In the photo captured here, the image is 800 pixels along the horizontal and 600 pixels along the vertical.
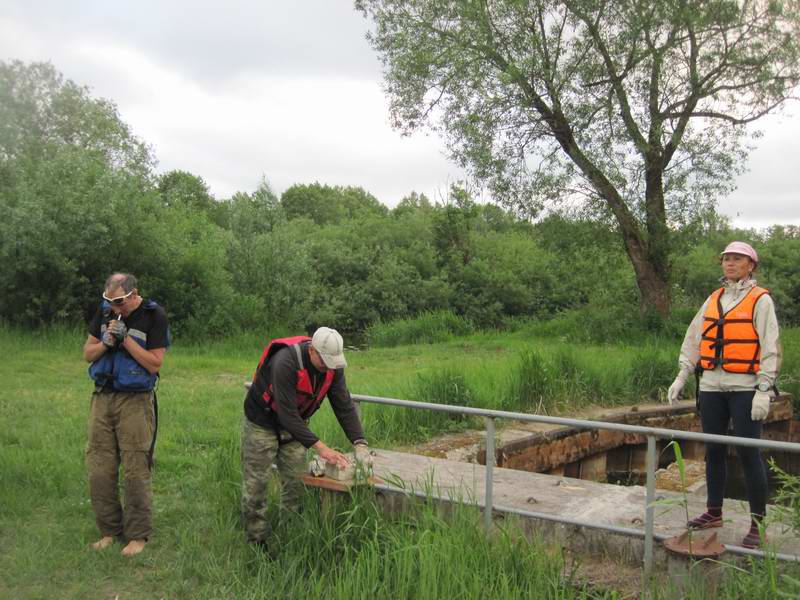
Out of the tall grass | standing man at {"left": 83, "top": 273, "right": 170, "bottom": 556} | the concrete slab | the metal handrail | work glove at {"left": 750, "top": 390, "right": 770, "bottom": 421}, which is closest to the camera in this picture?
the metal handrail

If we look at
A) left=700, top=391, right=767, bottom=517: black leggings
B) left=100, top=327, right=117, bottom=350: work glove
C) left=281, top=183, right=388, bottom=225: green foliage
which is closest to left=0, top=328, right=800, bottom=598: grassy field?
left=700, top=391, right=767, bottom=517: black leggings

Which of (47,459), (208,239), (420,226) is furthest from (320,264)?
(47,459)

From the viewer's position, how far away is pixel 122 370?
538 cm

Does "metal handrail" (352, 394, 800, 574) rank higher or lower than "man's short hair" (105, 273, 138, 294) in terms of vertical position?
lower

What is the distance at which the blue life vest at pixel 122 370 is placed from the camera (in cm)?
539

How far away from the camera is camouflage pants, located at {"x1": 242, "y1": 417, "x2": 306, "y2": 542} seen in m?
5.31

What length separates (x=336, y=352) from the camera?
500cm

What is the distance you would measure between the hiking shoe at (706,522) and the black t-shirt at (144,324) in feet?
12.3

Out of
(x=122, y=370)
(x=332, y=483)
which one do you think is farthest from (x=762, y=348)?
(x=122, y=370)

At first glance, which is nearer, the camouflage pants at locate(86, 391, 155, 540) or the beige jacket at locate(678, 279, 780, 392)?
the beige jacket at locate(678, 279, 780, 392)

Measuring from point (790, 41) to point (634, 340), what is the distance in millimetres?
7199

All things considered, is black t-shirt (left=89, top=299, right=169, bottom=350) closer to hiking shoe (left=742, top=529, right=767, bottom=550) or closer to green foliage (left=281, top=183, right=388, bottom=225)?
hiking shoe (left=742, top=529, right=767, bottom=550)

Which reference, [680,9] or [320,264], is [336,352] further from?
[320,264]

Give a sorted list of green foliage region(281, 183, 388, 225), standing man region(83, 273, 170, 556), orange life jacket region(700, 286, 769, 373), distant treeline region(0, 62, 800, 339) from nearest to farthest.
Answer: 1. orange life jacket region(700, 286, 769, 373)
2. standing man region(83, 273, 170, 556)
3. distant treeline region(0, 62, 800, 339)
4. green foliage region(281, 183, 388, 225)
